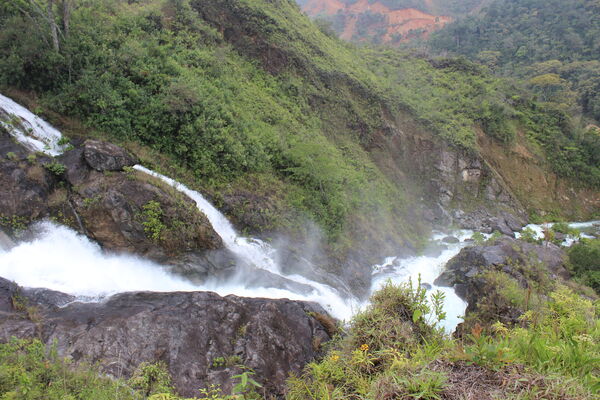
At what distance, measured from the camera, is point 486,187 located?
76.8 ft

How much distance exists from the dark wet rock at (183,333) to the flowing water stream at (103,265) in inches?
25.1

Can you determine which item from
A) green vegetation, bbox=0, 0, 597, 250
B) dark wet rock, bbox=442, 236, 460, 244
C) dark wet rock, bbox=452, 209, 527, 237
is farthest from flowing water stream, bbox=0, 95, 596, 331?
dark wet rock, bbox=452, 209, 527, 237

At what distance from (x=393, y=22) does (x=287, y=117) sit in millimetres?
67718

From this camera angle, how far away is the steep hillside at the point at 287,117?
11430mm

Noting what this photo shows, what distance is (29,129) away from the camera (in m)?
10.0

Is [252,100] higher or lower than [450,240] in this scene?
lower

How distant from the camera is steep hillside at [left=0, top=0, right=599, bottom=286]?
1143cm

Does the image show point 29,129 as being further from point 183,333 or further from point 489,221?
point 489,221

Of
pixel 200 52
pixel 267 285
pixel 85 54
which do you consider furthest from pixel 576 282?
pixel 85 54

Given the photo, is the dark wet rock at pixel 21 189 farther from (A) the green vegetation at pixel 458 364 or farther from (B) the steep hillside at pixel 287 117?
(A) the green vegetation at pixel 458 364

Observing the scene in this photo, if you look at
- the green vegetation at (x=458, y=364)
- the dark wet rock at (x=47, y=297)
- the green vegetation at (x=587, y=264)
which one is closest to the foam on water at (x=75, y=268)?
the dark wet rock at (x=47, y=297)

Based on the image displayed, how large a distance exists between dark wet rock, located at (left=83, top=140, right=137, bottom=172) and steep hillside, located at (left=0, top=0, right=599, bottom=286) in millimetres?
801

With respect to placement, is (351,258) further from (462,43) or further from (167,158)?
(462,43)

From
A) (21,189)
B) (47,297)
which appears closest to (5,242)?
(21,189)
